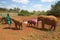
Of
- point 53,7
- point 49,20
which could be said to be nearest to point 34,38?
point 49,20

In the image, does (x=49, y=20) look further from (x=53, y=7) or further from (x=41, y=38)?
(x=53, y=7)

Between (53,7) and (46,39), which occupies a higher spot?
(53,7)

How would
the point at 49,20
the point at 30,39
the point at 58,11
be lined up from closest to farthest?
the point at 30,39
the point at 49,20
the point at 58,11

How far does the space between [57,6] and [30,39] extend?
29.1m

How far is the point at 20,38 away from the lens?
10.7m

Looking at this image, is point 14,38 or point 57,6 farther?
point 57,6

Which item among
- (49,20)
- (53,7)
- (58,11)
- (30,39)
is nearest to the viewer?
(30,39)

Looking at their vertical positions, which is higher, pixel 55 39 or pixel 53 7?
pixel 53 7

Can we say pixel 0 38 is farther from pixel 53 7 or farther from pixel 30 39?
pixel 53 7

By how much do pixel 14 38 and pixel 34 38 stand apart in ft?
4.51

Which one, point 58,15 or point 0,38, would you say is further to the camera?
point 58,15

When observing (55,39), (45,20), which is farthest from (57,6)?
(55,39)

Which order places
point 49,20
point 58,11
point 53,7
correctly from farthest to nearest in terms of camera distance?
1. point 53,7
2. point 58,11
3. point 49,20

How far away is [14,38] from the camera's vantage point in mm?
10680
